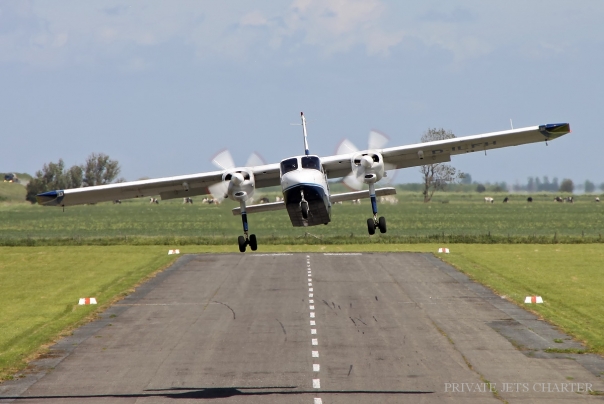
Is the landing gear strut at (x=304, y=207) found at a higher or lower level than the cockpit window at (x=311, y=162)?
lower

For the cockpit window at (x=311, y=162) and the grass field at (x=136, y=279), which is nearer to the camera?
the cockpit window at (x=311, y=162)

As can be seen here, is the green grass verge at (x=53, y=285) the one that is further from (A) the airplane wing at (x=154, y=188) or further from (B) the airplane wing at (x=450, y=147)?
(B) the airplane wing at (x=450, y=147)

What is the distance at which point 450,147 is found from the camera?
29.4 m

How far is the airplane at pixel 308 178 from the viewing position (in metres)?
26.5

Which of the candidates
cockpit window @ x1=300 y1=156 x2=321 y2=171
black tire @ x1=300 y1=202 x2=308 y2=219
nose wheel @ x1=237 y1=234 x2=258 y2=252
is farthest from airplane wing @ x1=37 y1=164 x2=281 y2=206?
black tire @ x1=300 y1=202 x2=308 y2=219

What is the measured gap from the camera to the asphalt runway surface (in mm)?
27453

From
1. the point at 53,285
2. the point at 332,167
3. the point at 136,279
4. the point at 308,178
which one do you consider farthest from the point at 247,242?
the point at 53,285

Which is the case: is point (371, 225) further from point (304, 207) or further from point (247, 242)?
point (247, 242)

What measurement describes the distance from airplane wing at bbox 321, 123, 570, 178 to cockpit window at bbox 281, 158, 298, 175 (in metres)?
1.63

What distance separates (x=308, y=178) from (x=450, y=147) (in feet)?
20.0

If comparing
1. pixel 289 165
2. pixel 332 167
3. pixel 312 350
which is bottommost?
pixel 312 350

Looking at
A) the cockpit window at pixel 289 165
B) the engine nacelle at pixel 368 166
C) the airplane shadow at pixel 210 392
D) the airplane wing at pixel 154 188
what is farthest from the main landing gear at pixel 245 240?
the airplane shadow at pixel 210 392

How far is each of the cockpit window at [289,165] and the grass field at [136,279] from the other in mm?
13297

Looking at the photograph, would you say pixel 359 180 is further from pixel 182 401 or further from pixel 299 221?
pixel 182 401
